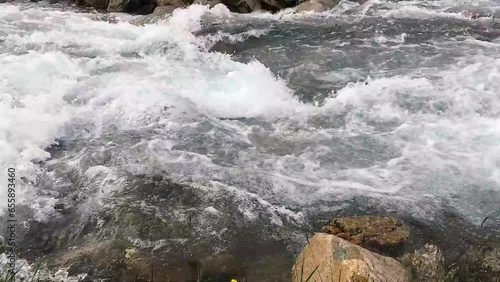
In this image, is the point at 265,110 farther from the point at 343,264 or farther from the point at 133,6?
the point at 133,6

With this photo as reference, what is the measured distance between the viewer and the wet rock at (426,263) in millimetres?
4141

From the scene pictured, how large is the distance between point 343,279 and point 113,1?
34.1ft

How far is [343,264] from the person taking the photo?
3.63 metres

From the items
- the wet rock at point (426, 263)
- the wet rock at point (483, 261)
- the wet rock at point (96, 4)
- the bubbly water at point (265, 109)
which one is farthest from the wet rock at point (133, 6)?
the wet rock at point (483, 261)

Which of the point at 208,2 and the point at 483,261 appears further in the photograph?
the point at 208,2

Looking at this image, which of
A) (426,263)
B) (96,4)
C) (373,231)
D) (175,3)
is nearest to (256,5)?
(175,3)

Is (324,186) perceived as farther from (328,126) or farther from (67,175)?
(67,175)

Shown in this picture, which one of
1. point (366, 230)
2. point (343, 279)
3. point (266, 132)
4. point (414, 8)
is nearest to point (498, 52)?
point (414, 8)

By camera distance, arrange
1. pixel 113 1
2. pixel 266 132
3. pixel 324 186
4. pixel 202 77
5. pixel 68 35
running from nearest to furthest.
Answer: pixel 324 186 → pixel 266 132 → pixel 202 77 → pixel 68 35 → pixel 113 1

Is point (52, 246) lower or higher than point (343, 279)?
lower

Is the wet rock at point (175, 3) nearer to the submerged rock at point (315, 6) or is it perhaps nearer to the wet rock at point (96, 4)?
the wet rock at point (96, 4)

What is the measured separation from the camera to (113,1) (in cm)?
1223

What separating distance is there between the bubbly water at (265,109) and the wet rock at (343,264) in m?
1.11

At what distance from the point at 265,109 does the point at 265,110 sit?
0.08 feet
